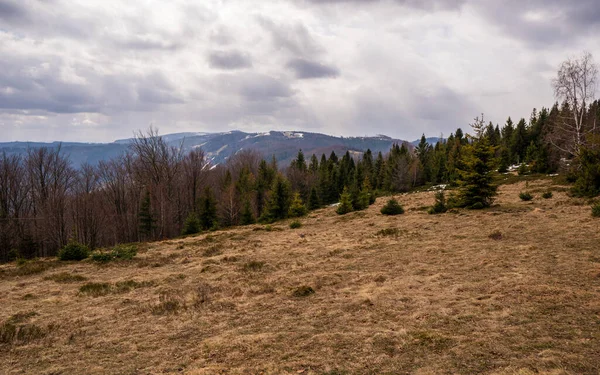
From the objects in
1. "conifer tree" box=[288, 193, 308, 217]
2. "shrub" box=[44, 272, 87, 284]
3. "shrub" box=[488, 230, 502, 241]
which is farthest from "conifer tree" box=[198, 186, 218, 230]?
"shrub" box=[488, 230, 502, 241]

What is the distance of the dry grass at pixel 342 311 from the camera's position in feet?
19.8

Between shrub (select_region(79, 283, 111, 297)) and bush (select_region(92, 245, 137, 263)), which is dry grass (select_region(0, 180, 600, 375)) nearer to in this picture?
shrub (select_region(79, 283, 111, 297))

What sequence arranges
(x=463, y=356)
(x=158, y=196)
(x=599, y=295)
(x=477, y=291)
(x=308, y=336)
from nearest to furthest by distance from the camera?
(x=463, y=356)
(x=308, y=336)
(x=599, y=295)
(x=477, y=291)
(x=158, y=196)

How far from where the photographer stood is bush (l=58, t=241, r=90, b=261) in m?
21.0

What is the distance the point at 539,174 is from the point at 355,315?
51441 mm

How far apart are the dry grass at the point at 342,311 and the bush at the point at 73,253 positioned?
323 cm

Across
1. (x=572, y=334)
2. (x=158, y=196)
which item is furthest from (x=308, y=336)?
(x=158, y=196)

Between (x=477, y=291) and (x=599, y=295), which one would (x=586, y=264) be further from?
(x=477, y=291)

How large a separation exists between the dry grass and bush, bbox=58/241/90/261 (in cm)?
323

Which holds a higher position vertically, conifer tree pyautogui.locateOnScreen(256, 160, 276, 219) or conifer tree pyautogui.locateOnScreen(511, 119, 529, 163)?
conifer tree pyautogui.locateOnScreen(511, 119, 529, 163)

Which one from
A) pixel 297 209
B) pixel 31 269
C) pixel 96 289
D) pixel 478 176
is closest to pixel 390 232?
pixel 478 176

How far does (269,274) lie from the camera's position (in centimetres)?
1420

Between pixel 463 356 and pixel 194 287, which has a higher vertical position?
pixel 463 356

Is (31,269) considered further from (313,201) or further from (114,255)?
(313,201)
